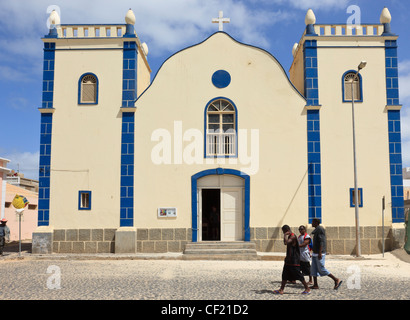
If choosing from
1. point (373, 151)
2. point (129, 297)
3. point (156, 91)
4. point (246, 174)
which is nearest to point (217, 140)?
point (246, 174)

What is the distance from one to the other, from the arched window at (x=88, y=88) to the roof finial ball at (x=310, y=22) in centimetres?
856

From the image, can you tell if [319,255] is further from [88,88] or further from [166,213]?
[88,88]

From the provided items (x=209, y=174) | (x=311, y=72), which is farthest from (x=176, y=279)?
(x=311, y=72)

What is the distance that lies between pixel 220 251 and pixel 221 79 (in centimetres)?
650

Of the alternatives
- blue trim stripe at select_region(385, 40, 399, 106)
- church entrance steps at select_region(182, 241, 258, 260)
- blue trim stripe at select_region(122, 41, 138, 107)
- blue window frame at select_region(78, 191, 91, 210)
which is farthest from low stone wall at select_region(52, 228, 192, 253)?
blue trim stripe at select_region(385, 40, 399, 106)

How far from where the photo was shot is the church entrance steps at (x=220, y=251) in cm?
1430

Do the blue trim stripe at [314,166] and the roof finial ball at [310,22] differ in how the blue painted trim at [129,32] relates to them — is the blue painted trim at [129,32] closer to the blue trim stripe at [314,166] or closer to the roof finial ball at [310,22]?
the roof finial ball at [310,22]

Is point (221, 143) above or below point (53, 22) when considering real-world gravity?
below

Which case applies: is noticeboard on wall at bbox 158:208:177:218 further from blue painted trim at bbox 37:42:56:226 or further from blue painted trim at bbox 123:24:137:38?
blue painted trim at bbox 123:24:137:38

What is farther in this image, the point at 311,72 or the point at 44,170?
the point at 311,72

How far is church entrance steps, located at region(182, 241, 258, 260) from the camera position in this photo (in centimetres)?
1430

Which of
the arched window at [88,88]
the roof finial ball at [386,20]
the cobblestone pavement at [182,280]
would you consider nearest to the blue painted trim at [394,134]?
the roof finial ball at [386,20]

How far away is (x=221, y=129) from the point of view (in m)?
15.9
